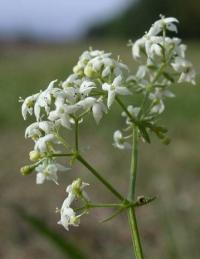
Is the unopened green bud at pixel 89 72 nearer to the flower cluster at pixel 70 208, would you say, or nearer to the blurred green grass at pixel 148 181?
the flower cluster at pixel 70 208

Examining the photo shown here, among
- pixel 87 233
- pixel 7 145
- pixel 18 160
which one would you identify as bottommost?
pixel 87 233

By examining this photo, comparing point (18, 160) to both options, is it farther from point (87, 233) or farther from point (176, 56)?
point (176, 56)

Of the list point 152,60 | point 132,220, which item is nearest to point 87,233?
point 152,60

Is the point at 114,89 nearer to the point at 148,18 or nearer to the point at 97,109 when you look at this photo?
the point at 97,109

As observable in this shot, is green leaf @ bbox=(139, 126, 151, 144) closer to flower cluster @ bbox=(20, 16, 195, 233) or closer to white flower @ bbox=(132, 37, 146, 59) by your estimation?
flower cluster @ bbox=(20, 16, 195, 233)

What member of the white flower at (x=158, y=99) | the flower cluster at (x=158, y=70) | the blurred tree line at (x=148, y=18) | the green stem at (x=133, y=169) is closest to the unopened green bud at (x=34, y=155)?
the green stem at (x=133, y=169)

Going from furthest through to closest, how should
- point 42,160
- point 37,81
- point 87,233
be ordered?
point 37,81
point 87,233
point 42,160

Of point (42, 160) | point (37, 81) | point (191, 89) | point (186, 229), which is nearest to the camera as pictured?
point (42, 160)
